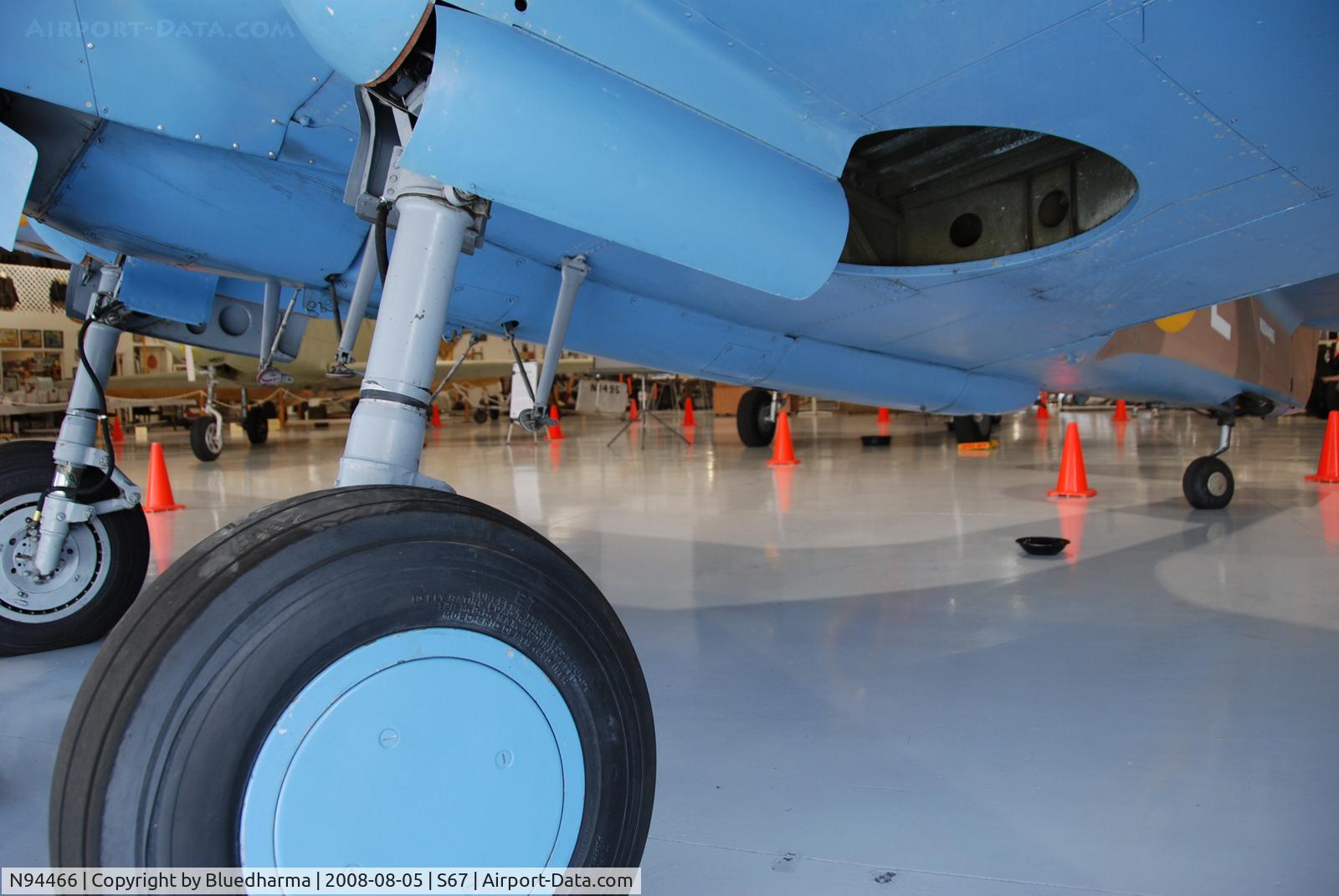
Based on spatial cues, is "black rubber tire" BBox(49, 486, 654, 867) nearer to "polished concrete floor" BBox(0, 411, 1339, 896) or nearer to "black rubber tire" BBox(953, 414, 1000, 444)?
"polished concrete floor" BBox(0, 411, 1339, 896)

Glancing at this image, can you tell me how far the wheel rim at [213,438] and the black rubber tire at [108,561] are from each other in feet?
24.7

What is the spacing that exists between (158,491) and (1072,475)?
674 cm

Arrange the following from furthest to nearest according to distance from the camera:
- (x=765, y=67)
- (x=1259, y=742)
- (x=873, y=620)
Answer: (x=873, y=620), (x=1259, y=742), (x=765, y=67)

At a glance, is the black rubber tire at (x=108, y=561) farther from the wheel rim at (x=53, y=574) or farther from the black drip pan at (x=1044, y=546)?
the black drip pan at (x=1044, y=546)

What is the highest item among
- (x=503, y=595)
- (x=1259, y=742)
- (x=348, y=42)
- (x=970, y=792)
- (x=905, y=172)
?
(x=905, y=172)

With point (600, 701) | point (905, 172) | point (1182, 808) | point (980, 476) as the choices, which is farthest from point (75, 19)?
point (980, 476)

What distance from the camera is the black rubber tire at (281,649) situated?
0.88 m

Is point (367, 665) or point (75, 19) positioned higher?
point (75, 19)

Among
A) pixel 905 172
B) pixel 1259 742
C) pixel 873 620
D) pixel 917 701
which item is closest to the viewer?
pixel 1259 742

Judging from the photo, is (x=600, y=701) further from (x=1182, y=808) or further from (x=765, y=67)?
(x=1182, y=808)

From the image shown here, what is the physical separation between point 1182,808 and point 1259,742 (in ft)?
1.49

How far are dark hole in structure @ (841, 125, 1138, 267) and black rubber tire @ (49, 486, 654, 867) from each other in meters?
1.65

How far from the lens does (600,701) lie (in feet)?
3.69

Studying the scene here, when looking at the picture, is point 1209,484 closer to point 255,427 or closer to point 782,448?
point 782,448
